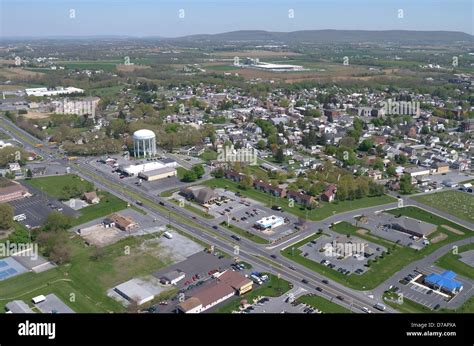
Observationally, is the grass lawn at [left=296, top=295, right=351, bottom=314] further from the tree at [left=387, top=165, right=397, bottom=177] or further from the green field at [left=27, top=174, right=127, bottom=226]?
the tree at [left=387, top=165, right=397, bottom=177]

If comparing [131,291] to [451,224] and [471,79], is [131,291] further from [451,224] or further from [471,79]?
[471,79]

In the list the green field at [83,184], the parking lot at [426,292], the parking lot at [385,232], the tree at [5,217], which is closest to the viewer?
the parking lot at [426,292]

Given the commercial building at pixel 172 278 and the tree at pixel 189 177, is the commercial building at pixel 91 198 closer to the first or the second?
the tree at pixel 189 177

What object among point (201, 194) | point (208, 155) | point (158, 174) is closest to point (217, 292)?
point (201, 194)

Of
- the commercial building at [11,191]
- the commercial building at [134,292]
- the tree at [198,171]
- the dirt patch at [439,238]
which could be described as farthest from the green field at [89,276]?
the dirt patch at [439,238]

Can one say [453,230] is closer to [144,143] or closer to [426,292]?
[426,292]
